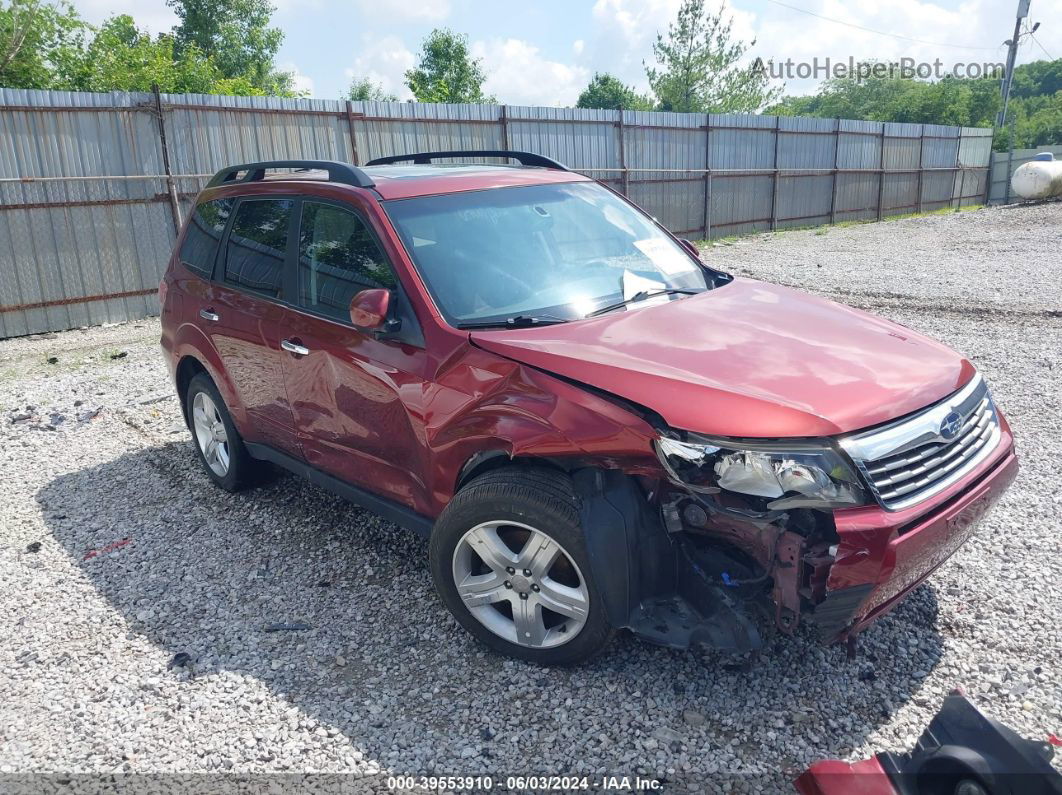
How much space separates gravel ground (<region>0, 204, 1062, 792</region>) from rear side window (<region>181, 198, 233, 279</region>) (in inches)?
57.2

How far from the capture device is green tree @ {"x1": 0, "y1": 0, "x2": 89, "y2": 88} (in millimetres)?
25375

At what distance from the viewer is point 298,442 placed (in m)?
4.17

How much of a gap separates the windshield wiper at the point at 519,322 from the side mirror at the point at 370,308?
32 centimetres

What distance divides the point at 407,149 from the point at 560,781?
495 inches

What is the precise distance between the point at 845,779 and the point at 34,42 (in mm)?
33843

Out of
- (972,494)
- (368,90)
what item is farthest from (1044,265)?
(368,90)

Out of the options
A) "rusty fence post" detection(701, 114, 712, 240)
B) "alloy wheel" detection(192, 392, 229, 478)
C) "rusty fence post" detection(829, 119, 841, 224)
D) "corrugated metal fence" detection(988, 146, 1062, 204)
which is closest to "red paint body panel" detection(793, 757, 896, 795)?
"alloy wheel" detection(192, 392, 229, 478)

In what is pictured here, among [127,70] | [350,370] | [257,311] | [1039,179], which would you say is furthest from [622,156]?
[127,70]

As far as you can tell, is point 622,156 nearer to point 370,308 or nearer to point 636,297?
point 636,297

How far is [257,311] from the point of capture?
4.22 metres

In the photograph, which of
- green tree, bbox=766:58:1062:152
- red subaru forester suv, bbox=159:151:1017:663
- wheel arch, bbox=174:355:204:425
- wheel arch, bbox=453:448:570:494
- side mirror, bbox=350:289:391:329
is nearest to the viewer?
red subaru forester suv, bbox=159:151:1017:663

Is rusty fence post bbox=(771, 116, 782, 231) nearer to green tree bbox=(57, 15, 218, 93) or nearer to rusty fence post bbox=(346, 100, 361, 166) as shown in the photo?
rusty fence post bbox=(346, 100, 361, 166)

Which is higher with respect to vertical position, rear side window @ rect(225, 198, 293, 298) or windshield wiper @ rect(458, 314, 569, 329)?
rear side window @ rect(225, 198, 293, 298)

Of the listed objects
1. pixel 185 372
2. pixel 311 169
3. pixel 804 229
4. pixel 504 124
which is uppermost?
pixel 504 124
